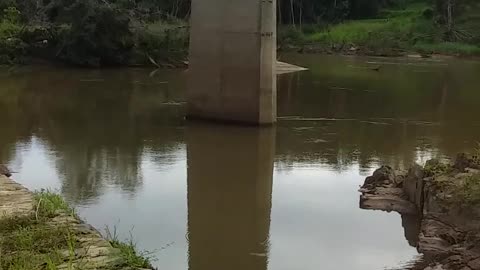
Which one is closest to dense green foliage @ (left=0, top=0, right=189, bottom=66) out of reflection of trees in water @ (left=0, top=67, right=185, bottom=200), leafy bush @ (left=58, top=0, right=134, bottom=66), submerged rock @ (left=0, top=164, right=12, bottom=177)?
leafy bush @ (left=58, top=0, right=134, bottom=66)

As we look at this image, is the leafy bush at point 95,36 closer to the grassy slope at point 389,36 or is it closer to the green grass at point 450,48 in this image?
the grassy slope at point 389,36

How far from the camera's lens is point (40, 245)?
6.43 metres

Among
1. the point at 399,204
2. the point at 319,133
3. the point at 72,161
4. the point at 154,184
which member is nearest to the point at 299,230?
the point at 399,204

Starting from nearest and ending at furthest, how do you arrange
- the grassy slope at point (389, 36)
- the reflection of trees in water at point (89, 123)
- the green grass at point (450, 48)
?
the reflection of trees in water at point (89, 123)
the green grass at point (450, 48)
the grassy slope at point (389, 36)

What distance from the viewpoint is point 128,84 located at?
29.4 m

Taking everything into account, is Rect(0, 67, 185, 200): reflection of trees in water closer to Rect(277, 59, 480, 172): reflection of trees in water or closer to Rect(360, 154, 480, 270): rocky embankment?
Rect(277, 59, 480, 172): reflection of trees in water

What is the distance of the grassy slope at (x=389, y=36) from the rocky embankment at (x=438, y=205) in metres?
39.6

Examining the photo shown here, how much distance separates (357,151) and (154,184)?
5.59m

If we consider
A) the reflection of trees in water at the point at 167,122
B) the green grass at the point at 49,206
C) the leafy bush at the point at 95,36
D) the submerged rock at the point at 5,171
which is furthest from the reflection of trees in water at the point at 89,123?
the leafy bush at the point at 95,36

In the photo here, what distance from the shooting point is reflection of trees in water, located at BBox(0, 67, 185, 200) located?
46.9ft

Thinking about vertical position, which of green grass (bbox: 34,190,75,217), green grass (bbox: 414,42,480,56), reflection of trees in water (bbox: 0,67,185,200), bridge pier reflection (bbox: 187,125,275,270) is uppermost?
green grass (bbox: 414,42,480,56)

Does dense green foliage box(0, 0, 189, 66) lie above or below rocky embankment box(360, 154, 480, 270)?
above

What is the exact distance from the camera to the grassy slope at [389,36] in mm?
50859

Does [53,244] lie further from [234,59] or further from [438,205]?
[234,59]
